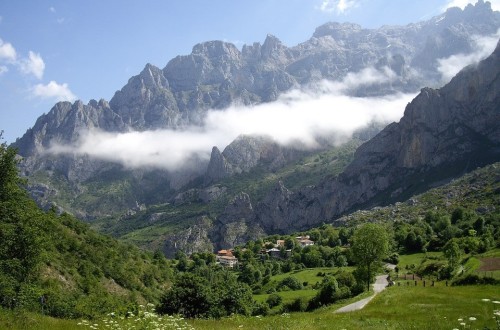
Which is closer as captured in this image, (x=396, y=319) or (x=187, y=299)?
(x=396, y=319)

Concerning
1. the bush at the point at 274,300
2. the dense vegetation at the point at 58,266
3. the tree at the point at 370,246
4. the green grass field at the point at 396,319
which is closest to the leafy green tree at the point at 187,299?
the dense vegetation at the point at 58,266

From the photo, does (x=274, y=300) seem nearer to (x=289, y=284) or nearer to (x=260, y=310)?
(x=260, y=310)

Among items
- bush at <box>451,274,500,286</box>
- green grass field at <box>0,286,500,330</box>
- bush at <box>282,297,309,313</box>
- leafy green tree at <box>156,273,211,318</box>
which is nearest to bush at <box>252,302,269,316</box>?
bush at <box>282,297,309,313</box>

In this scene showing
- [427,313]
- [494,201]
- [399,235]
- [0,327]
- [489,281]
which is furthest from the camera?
[494,201]

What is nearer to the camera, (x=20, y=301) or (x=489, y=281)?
(x=20, y=301)

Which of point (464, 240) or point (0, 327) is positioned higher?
point (0, 327)

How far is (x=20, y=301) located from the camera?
23344 millimetres

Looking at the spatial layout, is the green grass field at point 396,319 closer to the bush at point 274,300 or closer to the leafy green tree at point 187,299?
the leafy green tree at point 187,299

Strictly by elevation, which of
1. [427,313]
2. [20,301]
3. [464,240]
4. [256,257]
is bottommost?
[256,257]

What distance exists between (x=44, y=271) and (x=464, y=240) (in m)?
82.5

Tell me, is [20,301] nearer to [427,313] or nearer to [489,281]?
[427,313]

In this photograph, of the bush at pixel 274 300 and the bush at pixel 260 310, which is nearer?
the bush at pixel 260 310

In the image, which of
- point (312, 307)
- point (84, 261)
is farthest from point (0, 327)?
point (312, 307)

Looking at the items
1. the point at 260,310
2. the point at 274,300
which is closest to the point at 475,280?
the point at 260,310
